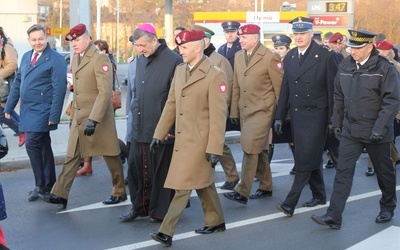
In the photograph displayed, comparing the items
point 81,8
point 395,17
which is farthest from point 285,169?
point 395,17

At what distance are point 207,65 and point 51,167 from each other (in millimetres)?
2701

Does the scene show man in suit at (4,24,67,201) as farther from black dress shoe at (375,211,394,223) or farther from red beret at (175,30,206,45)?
black dress shoe at (375,211,394,223)

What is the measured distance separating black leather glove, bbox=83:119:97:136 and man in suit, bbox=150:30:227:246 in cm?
101

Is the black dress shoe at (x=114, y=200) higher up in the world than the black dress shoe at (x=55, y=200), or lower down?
lower down

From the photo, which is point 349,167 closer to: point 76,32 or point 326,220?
point 326,220

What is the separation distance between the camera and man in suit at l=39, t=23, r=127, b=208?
7742 mm

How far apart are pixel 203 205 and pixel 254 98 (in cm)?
181

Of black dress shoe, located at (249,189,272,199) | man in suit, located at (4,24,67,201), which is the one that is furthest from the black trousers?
black dress shoe, located at (249,189,272,199)

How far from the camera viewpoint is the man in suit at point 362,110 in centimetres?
689

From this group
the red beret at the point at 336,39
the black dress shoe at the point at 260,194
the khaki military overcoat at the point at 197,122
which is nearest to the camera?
the khaki military overcoat at the point at 197,122

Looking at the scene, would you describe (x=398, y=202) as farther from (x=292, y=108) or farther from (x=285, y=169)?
(x=285, y=169)

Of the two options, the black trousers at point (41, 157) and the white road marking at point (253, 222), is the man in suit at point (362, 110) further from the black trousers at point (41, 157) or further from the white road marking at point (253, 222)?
the black trousers at point (41, 157)

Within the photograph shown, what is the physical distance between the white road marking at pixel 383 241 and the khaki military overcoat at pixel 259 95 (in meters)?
1.74

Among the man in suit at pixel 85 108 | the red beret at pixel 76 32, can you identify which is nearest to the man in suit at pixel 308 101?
the man in suit at pixel 85 108
